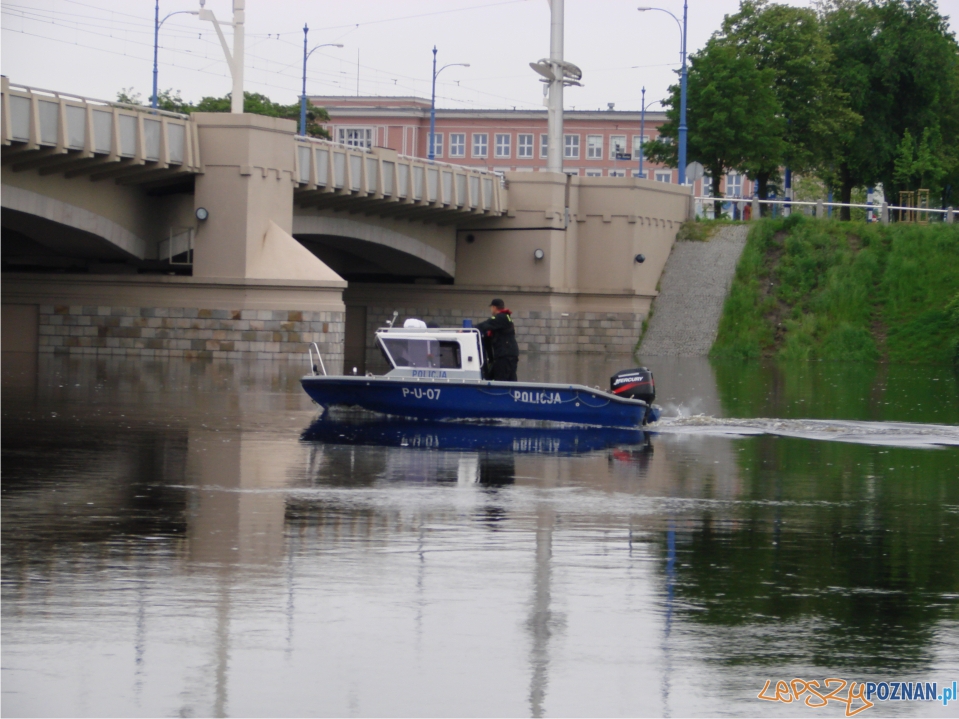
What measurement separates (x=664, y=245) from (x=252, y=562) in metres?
53.4

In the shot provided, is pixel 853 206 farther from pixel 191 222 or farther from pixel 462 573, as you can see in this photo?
pixel 462 573

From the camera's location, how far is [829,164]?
269 ft

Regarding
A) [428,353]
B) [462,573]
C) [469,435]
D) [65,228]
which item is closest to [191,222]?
[65,228]

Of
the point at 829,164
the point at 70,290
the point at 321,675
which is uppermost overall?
the point at 829,164

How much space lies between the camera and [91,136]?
129 ft

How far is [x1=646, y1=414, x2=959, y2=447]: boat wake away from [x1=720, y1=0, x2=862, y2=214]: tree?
4979cm

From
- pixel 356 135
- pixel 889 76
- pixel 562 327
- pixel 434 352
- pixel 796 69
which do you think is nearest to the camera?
pixel 434 352

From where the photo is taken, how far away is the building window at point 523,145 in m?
126

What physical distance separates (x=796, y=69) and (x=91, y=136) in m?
43.6

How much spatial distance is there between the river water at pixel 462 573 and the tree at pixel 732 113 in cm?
5021

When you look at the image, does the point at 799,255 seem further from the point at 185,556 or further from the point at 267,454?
the point at 185,556

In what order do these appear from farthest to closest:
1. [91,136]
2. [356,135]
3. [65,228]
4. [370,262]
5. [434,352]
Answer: [356,135]
[370,262]
[65,228]
[91,136]
[434,352]

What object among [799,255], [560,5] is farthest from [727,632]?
[799,255]

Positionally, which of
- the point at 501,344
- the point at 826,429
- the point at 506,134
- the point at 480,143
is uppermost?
the point at 506,134
